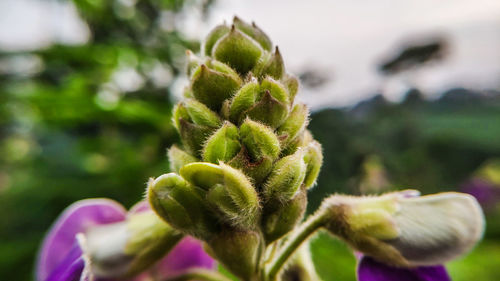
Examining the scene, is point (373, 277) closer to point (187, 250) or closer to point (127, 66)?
point (187, 250)

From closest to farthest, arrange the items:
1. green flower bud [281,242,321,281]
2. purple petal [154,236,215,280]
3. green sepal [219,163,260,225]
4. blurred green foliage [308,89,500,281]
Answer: green sepal [219,163,260,225] < green flower bud [281,242,321,281] < purple petal [154,236,215,280] < blurred green foliage [308,89,500,281]

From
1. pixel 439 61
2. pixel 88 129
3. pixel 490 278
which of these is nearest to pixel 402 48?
pixel 439 61

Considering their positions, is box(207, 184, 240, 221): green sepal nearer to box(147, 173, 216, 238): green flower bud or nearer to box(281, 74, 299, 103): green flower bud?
box(147, 173, 216, 238): green flower bud

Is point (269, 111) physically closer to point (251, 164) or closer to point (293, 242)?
point (251, 164)

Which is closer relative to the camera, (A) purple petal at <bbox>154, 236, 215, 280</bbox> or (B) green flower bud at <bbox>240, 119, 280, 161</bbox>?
(B) green flower bud at <bbox>240, 119, 280, 161</bbox>

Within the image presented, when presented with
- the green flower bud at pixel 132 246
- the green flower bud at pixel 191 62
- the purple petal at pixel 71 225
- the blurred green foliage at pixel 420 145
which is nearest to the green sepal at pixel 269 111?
the green flower bud at pixel 191 62

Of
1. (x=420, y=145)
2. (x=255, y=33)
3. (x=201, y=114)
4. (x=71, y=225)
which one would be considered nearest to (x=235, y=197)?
(x=201, y=114)

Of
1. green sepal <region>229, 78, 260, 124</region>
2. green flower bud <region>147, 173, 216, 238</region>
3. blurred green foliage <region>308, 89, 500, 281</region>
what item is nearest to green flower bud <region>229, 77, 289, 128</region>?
green sepal <region>229, 78, 260, 124</region>
